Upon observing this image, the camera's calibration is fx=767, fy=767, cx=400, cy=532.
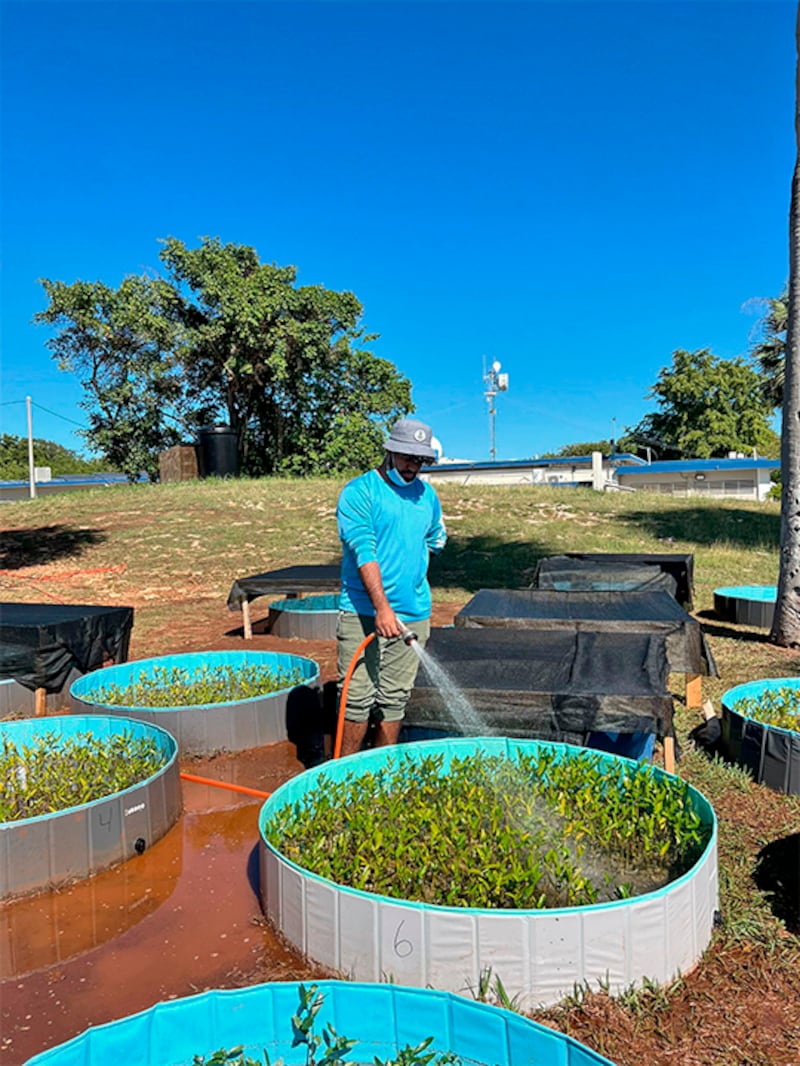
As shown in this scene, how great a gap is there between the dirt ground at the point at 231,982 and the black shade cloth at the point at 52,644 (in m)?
2.54

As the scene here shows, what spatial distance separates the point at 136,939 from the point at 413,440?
235 cm

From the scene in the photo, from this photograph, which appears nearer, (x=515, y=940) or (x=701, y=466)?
(x=515, y=940)

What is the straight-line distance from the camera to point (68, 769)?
3861 mm

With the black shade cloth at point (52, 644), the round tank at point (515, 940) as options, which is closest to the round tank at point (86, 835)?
the round tank at point (515, 940)

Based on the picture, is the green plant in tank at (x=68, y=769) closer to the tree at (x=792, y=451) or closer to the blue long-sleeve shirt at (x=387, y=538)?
the blue long-sleeve shirt at (x=387, y=538)

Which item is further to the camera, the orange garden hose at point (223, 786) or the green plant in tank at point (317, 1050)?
the orange garden hose at point (223, 786)

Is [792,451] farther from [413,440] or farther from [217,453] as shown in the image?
[217,453]

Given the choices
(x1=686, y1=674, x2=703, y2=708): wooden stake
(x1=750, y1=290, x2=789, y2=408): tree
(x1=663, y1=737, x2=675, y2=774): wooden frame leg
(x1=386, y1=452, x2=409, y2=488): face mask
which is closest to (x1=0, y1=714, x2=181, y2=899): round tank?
(x1=386, y1=452, x2=409, y2=488): face mask

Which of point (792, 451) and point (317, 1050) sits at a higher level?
point (792, 451)

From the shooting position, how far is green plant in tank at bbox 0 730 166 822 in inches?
139

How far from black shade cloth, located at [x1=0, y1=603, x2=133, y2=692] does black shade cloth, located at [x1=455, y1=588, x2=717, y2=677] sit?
9.35 feet

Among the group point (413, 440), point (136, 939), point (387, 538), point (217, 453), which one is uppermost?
point (217, 453)

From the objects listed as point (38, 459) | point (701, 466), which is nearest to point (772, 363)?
point (701, 466)

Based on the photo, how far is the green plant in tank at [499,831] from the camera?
2.66m
